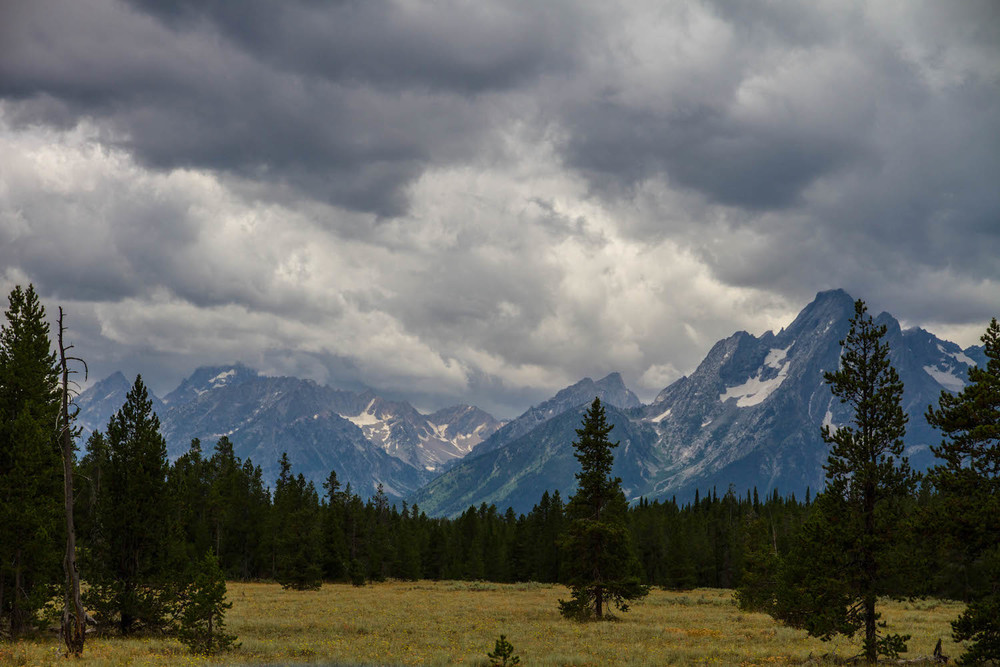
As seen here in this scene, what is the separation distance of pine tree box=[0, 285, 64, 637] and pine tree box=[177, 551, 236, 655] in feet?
20.4

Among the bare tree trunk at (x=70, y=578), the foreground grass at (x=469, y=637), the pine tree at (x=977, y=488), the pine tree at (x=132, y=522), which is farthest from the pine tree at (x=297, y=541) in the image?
the pine tree at (x=977, y=488)

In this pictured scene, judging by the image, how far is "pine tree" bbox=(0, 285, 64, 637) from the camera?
29547mm

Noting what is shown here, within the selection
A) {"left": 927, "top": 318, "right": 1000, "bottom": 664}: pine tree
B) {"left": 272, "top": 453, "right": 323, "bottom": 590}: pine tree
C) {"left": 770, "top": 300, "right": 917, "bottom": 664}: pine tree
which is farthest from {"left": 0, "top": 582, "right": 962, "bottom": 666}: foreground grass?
{"left": 272, "top": 453, "right": 323, "bottom": 590}: pine tree

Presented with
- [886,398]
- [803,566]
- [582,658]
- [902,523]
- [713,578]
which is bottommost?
[713,578]

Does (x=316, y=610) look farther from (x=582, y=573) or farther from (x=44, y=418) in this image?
(x=44, y=418)

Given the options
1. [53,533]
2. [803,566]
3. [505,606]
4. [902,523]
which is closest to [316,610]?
[505,606]

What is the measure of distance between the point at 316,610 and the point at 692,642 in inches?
1194

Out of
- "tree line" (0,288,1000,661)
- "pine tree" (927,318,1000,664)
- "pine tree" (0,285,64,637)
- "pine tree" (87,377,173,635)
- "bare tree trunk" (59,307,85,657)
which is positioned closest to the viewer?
"pine tree" (927,318,1000,664)

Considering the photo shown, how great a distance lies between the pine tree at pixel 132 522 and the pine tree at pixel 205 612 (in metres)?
2.86

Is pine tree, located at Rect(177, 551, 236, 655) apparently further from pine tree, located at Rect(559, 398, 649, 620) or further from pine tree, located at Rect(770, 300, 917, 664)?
pine tree, located at Rect(770, 300, 917, 664)

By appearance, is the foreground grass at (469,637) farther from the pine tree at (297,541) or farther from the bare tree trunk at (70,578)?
the pine tree at (297,541)

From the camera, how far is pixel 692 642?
3900 centimetres

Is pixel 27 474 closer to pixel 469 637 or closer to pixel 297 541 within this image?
pixel 469 637

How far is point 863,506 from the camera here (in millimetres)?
30531
